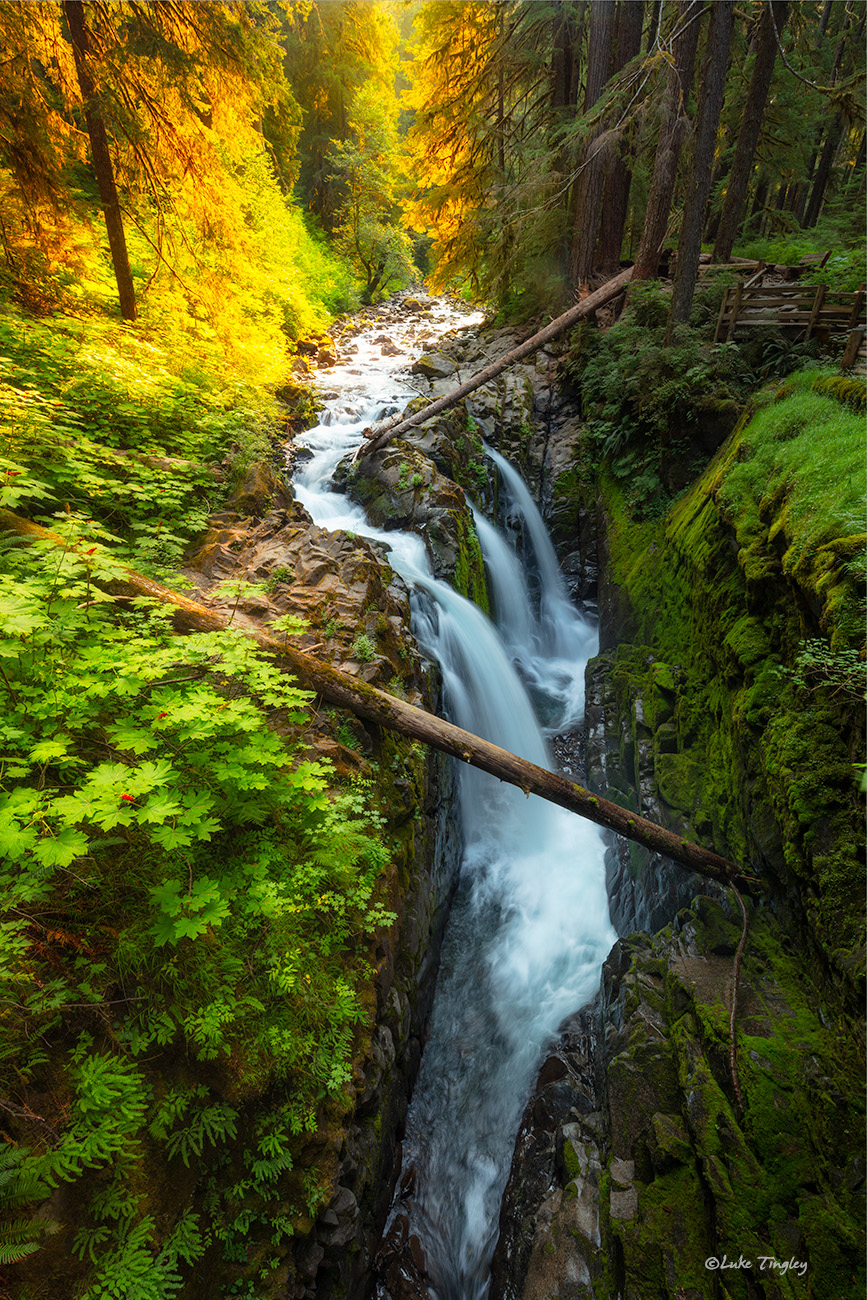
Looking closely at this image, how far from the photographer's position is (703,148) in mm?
8234

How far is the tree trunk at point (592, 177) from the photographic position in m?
11.8

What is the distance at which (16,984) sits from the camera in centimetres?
247

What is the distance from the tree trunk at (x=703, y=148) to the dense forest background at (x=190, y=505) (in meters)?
0.05

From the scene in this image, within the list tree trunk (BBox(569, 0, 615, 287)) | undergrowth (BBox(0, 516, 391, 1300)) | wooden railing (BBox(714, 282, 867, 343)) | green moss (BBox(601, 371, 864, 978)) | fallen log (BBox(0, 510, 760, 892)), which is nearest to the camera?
undergrowth (BBox(0, 516, 391, 1300))

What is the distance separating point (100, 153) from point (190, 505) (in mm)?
4412

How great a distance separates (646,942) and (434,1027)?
2283 mm

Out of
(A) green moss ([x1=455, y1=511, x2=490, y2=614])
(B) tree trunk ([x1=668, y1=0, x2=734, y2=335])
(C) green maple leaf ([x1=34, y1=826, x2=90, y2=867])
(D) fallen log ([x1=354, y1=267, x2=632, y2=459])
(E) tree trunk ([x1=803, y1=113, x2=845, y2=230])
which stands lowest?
(C) green maple leaf ([x1=34, y1=826, x2=90, y2=867])

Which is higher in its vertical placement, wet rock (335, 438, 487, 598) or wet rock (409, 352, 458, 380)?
wet rock (409, 352, 458, 380)

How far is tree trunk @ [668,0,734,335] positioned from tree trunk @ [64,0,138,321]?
820 cm

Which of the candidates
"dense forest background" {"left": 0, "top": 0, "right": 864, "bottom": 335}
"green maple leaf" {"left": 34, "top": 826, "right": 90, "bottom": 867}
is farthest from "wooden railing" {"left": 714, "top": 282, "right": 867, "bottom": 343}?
"green maple leaf" {"left": 34, "top": 826, "right": 90, "bottom": 867}

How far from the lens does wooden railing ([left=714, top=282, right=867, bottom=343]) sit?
27.1ft

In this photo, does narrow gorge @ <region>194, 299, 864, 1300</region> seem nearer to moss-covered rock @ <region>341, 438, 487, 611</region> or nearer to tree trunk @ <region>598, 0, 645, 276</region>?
moss-covered rock @ <region>341, 438, 487, 611</region>

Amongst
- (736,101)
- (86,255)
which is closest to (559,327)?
(86,255)

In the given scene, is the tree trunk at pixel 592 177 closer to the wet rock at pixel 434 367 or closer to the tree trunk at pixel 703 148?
the tree trunk at pixel 703 148
